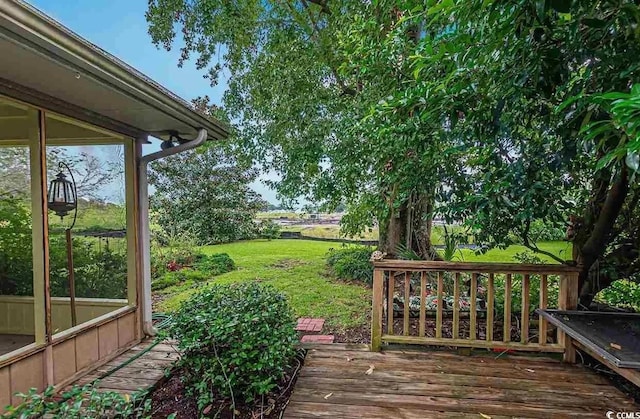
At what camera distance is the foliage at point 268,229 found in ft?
36.4

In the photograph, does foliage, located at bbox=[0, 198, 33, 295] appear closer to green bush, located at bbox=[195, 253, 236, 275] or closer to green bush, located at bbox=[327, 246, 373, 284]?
green bush, located at bbox=[195, 253, 236, 275]

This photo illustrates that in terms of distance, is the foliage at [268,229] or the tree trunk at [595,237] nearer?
the tree trunk at [595,237]

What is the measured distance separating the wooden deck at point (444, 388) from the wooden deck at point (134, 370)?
3.65ft

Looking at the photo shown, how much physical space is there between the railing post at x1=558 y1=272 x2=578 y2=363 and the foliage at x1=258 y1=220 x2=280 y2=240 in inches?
352

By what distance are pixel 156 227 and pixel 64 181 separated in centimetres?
652

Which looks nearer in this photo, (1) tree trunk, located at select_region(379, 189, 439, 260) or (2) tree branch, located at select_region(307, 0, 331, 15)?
(1) tree trunk, located at select_region(379, 189, 439, 260)

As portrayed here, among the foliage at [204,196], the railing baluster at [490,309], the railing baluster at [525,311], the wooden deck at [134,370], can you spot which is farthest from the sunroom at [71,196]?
the foliage at [204,196]

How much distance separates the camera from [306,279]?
6.39 meters

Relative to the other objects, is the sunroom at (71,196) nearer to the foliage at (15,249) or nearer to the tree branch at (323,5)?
the foliage at (15,249)

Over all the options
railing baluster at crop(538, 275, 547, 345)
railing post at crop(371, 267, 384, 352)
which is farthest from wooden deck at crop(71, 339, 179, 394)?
railing baluster at crop(538, 275, 547, 345)

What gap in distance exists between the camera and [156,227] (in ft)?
30.0

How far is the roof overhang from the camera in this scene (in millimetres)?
1555

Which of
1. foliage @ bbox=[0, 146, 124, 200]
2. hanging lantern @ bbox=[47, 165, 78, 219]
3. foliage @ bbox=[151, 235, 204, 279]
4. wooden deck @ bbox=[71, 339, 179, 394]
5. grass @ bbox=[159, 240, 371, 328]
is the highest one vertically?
foliage @ bbox=[0, 146, 124, 200]

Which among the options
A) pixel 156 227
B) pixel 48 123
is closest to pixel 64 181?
pixel 48 123
